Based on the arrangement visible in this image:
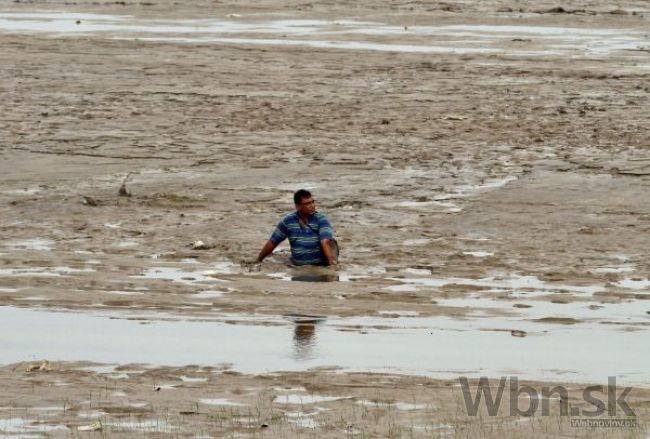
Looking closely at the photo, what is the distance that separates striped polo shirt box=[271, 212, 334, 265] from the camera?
13.8 m

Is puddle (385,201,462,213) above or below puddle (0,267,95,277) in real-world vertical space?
below

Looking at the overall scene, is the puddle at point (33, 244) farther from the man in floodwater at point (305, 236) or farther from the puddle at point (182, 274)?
the man in floodwater at point (305, 236)

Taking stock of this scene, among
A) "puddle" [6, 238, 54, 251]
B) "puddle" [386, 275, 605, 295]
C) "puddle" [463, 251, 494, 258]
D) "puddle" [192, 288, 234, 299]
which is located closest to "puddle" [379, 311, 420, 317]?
"puddle" [386, 275, 605, 295]

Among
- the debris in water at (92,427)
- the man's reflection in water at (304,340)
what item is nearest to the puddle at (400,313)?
the man's reflection in water at (304,340)

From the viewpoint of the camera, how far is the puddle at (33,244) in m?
14.7

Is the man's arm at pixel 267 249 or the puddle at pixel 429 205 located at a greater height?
the man's arm at pixel 267 249

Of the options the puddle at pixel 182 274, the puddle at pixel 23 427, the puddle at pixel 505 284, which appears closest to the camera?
the puddle at pixel 23 427

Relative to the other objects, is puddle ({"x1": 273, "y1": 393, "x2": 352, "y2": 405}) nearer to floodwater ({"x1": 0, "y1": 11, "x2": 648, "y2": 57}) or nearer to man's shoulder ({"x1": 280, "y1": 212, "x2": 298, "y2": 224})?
man's shoulder ({"x1": 280, "y1": 212, "x2": 298, "y2": 224})

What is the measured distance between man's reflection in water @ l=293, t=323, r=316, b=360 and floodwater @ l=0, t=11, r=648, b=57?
53.9 ft

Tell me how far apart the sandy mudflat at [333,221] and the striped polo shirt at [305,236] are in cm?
22

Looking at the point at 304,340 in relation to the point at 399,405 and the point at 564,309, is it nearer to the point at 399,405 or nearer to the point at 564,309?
the point at 399,405

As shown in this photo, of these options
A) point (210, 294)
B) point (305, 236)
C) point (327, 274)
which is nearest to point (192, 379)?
point (210, 294)

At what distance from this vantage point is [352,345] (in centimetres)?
A: 1095

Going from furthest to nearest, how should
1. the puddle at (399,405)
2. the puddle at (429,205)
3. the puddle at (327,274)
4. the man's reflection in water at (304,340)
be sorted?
1. the puddle at (429,205)
2. the puddle at (327,274)
3. the man's reflection in water at (304,340)
4. the puddle at (399,405)
